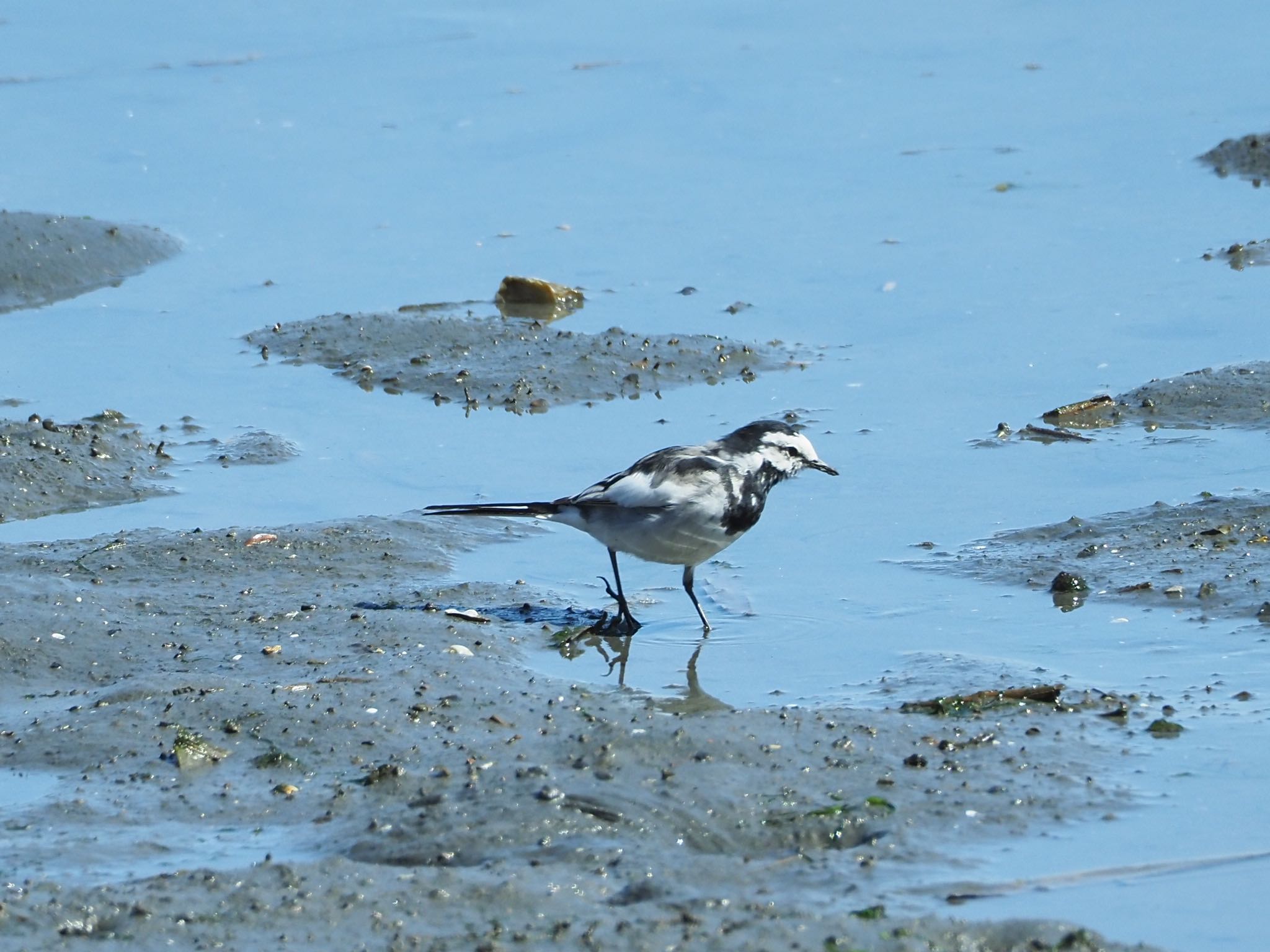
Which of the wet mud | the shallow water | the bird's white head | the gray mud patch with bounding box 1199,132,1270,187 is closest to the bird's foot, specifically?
the shallow water

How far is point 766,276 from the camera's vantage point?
11305 mm

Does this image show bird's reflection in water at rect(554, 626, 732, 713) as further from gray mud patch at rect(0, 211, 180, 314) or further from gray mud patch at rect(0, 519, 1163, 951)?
gray mud patch at rect(0, 211, 180, 314)

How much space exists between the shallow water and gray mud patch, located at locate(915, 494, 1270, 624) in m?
0.13

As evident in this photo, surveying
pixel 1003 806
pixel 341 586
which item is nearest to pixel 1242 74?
pixel 341 586

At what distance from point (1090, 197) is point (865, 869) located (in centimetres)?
839

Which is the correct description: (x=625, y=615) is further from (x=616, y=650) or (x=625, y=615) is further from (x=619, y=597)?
(x=616, y=650)

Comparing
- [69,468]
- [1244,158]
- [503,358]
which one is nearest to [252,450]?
[69,468]

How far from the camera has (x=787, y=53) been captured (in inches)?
620

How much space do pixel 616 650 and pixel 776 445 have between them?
1158 millimetres

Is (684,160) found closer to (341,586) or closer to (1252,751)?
(341,586)

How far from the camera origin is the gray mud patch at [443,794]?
4492 millimetres

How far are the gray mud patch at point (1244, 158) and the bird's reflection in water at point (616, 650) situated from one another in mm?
7538

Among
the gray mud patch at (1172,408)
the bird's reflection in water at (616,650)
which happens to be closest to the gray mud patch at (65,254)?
the bird's reflection in water at (616,650)

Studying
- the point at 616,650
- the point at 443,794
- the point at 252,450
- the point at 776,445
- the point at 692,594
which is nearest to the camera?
the point at 443,794
